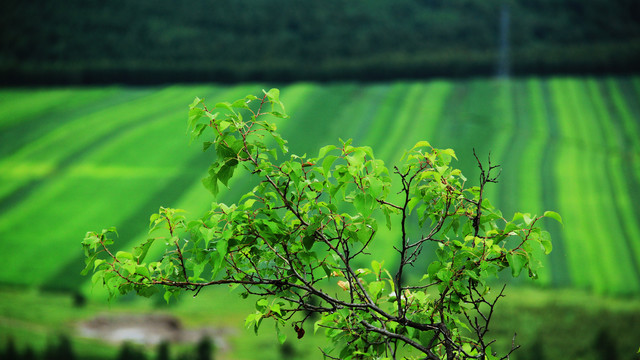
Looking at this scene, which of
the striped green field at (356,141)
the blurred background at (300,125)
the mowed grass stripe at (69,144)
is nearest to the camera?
the blurred background at (300,125)

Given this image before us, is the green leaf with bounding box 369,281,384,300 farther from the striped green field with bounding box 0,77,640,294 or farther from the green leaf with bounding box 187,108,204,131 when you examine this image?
the striped green field with bounding box 0,77,640,294

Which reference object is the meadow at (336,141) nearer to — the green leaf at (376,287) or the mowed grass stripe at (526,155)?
the mowed grass stripe at (526,155)

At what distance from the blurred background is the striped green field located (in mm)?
94

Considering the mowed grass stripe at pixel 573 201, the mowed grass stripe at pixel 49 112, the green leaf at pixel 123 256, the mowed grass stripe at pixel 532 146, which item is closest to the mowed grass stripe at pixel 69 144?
the mowed grass stripe at pixel 49 112

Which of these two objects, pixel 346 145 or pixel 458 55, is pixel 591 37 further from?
pixel 346 145

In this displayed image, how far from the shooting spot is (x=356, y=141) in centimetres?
2478

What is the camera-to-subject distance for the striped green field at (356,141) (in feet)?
63.5

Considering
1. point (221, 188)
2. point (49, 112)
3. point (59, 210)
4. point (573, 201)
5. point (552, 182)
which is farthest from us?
point (49, 112)

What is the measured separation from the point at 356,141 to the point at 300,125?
3.06 m

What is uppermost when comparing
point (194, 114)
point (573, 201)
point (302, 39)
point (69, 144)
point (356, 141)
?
point (302, 39)

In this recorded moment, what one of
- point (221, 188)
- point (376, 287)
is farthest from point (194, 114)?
point (221, 188)

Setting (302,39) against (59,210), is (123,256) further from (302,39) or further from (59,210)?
(302,39)

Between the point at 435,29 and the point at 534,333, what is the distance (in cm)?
2188

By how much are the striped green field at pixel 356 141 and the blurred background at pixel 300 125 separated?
9 centimetres
